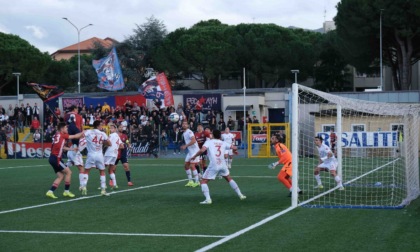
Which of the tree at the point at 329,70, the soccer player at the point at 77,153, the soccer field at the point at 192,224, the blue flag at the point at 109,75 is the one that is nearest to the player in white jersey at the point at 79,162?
the soccer player at the point at 77,153

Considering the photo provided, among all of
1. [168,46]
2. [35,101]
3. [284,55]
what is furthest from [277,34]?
[35,101]

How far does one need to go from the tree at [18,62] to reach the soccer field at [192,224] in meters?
67.9

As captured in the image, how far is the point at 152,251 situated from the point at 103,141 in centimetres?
942

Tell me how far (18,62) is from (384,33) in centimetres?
4543

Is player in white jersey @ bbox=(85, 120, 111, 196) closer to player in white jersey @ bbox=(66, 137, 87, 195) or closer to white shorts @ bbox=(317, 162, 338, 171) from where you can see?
player in white jersey @ bbox=(66, 137, 87, 195)

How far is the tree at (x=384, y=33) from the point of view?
2400 inches

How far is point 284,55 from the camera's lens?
82.1 metres

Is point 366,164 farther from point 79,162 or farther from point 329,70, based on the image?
point 329,70

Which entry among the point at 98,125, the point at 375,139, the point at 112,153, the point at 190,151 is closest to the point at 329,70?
the point at 375,139

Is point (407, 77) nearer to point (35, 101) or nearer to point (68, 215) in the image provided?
point (35, 101)

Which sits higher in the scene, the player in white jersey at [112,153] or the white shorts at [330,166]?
the player in white jersey at [112,153]

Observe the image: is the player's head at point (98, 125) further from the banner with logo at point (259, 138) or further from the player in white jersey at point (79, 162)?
the banner with logo at point (259, 138)

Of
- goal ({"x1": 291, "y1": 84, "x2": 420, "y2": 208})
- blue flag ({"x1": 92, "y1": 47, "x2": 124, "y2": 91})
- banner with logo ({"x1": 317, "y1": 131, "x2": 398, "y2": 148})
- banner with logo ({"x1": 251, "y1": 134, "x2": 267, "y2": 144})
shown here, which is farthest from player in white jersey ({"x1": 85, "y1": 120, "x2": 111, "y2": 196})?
blue flag ({"x1": 92, "y1": 47, "x2": 124, "y2": 91})

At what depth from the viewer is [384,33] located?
6394 cm
